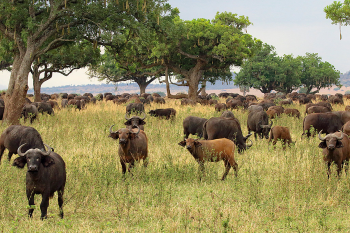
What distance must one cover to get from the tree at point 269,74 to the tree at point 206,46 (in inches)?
969

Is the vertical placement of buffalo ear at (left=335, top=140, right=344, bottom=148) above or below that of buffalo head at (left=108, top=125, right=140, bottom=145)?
below

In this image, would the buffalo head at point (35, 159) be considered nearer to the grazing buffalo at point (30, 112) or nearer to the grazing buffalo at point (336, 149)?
the grazing buffalo at point (336, 149)

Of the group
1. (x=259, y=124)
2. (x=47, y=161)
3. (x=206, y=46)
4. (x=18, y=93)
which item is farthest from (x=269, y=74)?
(x=47, y=161)

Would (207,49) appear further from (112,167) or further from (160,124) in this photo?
(112,167)

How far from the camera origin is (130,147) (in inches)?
326

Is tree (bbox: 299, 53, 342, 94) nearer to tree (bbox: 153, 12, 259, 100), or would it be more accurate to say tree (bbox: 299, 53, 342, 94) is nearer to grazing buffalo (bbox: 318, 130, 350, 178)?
tree (bbox: 153, 12, 259, 100)

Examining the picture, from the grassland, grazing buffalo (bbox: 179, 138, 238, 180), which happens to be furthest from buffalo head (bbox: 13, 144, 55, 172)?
grazing buffalo (bbox: 179, 138, 238, 180)

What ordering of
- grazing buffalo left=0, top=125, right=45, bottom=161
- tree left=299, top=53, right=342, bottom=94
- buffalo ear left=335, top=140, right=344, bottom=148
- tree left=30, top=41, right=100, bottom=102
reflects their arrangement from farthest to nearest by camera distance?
tree left=299, top=53, right=342, bottom=94
tree left=30, top=41, right=100, bottom=102
grazing buffalo left=0, top=125, right=45, bottom=161
buffalo ear left=335, top=140, right=344, bottom=148

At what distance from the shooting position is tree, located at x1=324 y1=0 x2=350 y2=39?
23.7m

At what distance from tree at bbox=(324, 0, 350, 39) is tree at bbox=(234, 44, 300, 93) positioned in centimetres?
3136

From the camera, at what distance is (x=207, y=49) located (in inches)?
1230

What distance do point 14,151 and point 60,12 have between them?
8.69 metres

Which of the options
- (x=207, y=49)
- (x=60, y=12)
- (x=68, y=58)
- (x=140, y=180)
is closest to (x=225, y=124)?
(x=140, y=180)

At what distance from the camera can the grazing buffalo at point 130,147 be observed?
7992mm
